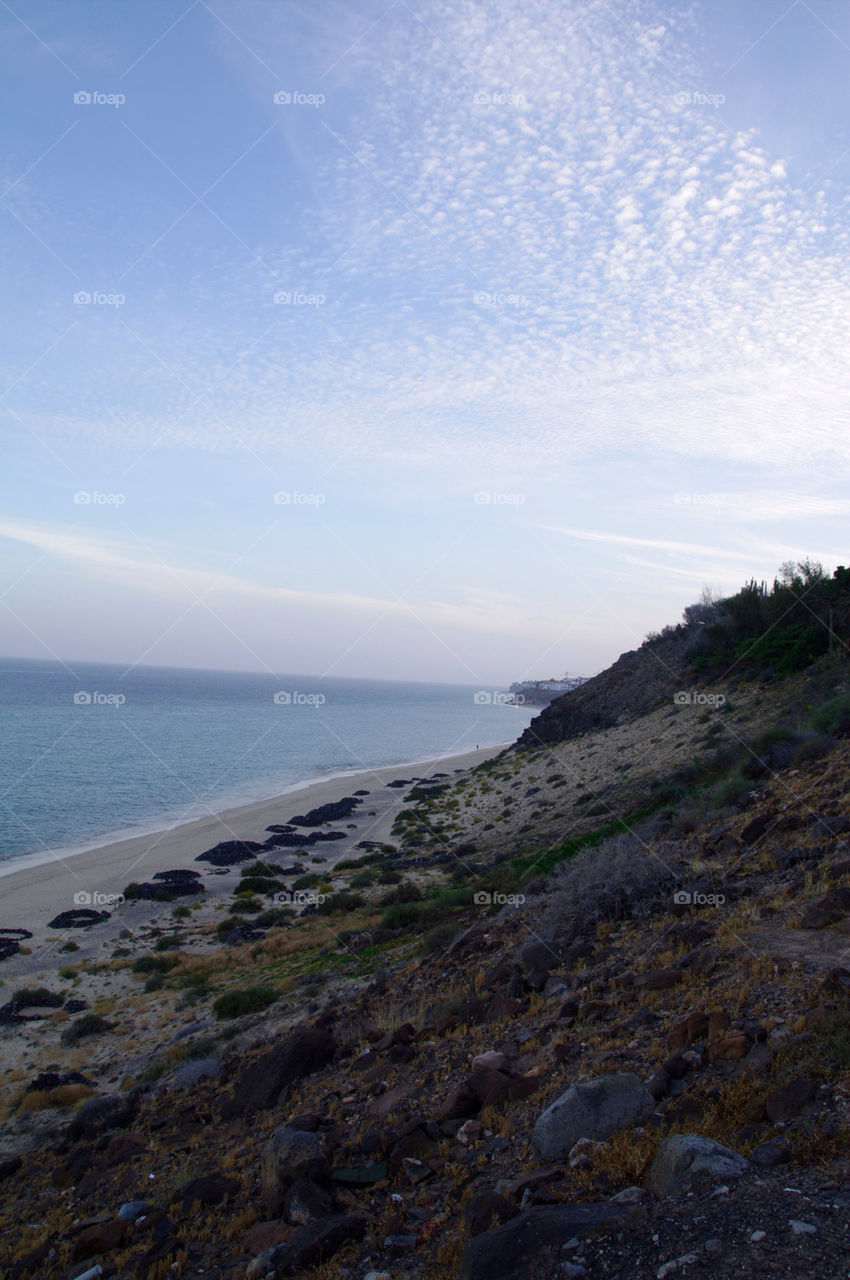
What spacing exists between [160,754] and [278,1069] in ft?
222

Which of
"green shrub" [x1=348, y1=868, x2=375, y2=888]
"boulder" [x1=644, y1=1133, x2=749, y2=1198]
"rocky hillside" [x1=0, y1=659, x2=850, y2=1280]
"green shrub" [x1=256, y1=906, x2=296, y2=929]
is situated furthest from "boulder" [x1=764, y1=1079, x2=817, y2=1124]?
"green shrub" [x1=348, y1=868, x2=375, y2=888]

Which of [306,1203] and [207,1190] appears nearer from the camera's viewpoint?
[306,1203]

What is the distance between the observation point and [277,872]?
32.4 m

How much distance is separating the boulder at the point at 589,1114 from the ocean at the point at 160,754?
87.1 ft

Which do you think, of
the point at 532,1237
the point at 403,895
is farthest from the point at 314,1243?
the point at 403,895

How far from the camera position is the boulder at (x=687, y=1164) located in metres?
4.67

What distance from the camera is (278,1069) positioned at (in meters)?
9.86

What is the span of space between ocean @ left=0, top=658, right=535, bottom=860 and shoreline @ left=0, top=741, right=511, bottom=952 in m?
2.19

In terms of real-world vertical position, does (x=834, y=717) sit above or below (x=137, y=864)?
above

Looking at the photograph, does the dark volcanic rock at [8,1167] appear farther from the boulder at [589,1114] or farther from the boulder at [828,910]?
the boulder at [828,910]

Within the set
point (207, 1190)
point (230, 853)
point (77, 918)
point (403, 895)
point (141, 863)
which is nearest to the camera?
point (207, 1190)

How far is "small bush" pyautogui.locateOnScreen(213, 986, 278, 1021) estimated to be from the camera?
14.8 meters

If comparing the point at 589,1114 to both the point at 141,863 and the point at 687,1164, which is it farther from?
the point at 141,863

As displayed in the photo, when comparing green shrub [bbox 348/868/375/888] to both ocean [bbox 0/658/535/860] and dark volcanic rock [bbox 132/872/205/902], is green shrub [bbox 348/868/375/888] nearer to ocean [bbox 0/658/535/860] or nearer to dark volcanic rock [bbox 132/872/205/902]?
dark volcanic rock [bbox 132/872/205/902]
